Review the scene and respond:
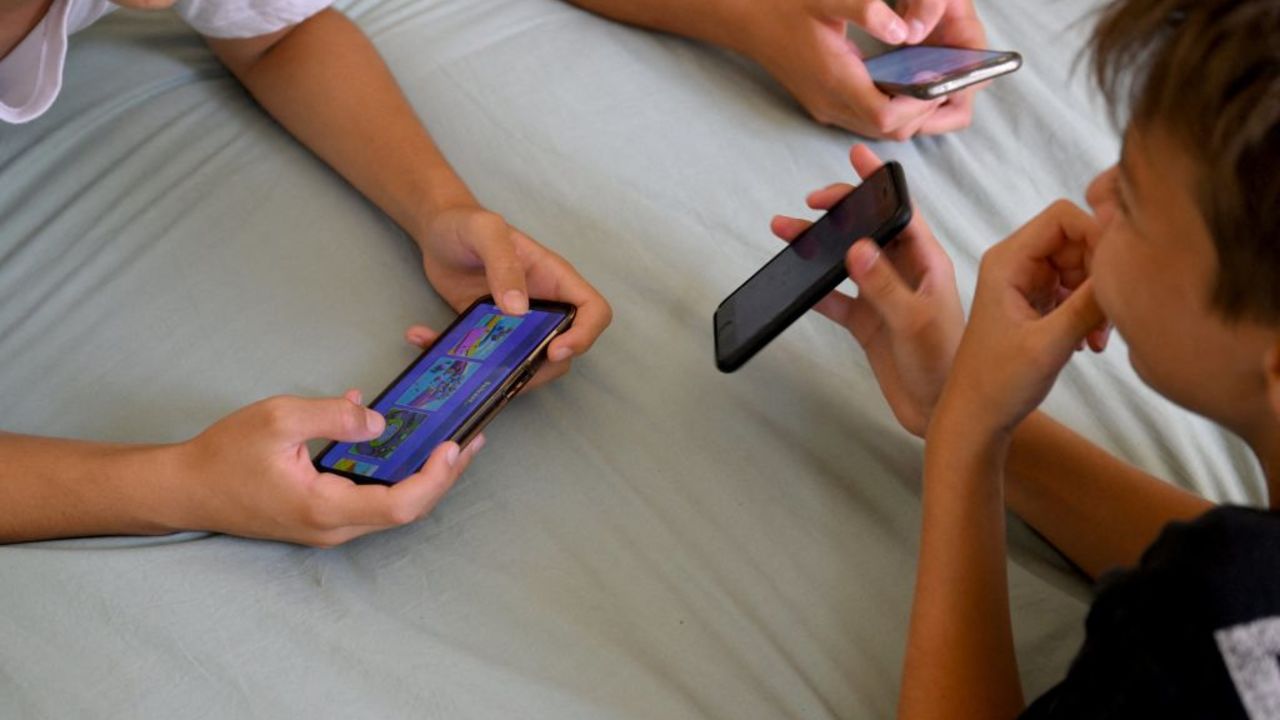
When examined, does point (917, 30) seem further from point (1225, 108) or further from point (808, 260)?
point (1225, 108)

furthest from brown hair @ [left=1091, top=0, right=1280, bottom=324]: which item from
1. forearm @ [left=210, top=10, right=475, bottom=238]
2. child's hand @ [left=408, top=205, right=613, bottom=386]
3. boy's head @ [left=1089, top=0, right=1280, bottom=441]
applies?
forearm @ [left=210, top=10, right=475, bottom=238]

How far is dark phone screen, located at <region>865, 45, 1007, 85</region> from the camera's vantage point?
1.01 m

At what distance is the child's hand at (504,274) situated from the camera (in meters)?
0.83

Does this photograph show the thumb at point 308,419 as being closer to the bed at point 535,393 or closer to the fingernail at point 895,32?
the bed at point 535,393

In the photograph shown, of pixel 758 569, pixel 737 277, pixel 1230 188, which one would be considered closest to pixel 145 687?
pixel 758 569

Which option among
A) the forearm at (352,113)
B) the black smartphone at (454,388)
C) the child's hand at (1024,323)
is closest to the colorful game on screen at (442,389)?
the black smartphone at (454,388)

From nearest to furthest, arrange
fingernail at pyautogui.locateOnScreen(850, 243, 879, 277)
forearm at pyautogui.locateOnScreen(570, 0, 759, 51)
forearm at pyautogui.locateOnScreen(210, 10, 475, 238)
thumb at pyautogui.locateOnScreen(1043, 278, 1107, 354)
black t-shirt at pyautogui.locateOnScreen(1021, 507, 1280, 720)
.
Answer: black t-shirt at pyautogui.locateOnScreen(1021, 507, 1280, 720), thumb at pyautogui.locateOnScreen(1043, 278, 1107, 354), fingernail at pyautogui.locateOnScreen(850, 243, 879, 277), forearm at pyautogui.locateOnScreen(210, 10, 475, 238), forearm at pyautogui.locateOnScreen(570, 0, 759, 51)

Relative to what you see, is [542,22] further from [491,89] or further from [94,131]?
[94,131]

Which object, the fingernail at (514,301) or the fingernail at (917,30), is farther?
the fingernail at (917,30)

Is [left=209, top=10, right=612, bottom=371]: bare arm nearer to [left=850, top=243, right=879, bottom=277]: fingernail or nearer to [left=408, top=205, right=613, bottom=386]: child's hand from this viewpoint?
[left=408, top=205, right=613, bottom=386]: child's hand

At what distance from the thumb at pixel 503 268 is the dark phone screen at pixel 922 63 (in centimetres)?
36

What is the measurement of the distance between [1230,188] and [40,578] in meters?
0.66

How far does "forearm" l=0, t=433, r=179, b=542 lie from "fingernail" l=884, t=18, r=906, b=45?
2.02 ft

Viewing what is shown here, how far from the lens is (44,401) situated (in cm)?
87
